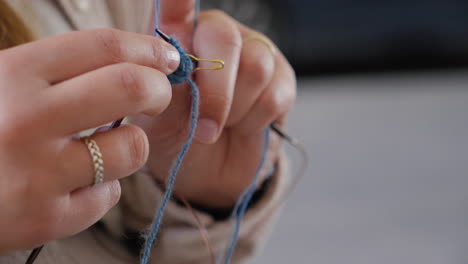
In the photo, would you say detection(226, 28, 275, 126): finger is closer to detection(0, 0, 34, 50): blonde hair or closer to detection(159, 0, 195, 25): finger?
detection(159, 0, 195, 25): finger

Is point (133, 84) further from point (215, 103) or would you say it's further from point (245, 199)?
point (245, 199)

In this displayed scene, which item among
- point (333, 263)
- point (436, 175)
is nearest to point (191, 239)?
point (333, 263)

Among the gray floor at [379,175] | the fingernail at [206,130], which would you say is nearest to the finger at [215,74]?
the fingernail at [206,130]

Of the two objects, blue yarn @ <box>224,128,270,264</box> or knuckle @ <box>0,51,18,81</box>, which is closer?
knuckle @ <box>0,51,18,81</box>

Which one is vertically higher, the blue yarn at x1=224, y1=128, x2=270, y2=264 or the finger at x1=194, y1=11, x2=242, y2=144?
the finger at x1=194, y1=11, x2=242, y2=144

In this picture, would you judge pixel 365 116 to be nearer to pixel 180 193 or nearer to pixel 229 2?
pixel 229 2

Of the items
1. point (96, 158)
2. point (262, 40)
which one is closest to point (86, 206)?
point (96, 158)

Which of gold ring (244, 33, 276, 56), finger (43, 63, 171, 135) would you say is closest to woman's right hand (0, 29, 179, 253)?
finger (43, 63, 171, 135)

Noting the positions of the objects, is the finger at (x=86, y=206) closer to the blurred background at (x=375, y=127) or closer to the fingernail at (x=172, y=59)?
the fingernail at (x=172, y=59)
